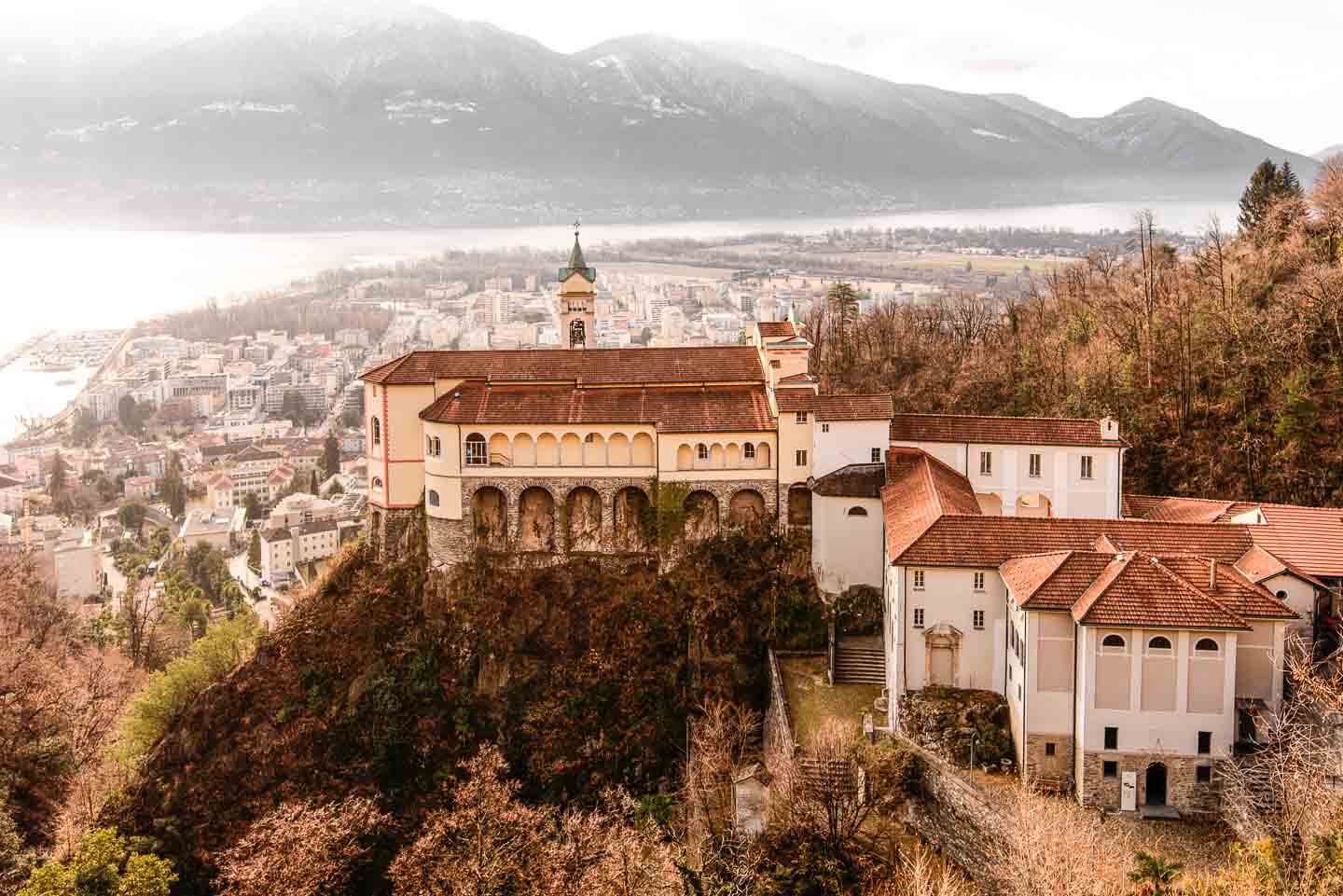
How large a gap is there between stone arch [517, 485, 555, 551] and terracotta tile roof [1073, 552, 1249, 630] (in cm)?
2105

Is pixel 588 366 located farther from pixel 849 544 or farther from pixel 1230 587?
pixel 1230 587

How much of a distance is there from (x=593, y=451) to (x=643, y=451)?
185 centimetres

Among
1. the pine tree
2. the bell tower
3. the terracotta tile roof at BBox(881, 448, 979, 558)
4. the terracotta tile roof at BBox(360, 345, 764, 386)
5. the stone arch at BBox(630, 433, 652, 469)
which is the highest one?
the pine tree

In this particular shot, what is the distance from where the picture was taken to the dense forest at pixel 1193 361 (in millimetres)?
43406

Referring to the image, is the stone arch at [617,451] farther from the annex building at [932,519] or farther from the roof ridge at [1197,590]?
the roof ridge at [1197,590]

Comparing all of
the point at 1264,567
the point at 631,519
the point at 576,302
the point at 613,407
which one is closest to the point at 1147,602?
the point at 1264,567

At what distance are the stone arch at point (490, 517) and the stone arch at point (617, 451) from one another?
430 centimetres

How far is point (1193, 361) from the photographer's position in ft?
160

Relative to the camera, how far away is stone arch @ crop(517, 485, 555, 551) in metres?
42.5

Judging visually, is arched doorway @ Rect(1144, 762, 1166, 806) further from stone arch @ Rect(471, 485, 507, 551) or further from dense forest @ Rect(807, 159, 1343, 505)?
stone arch @ Rect(471, 485, 507, 551)

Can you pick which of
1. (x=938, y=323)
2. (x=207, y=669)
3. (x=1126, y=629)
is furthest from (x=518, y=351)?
(x=938, y=323)

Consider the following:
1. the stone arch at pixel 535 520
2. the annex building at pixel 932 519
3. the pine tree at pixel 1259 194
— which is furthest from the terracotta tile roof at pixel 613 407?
the pine tree at pixel 1259 194

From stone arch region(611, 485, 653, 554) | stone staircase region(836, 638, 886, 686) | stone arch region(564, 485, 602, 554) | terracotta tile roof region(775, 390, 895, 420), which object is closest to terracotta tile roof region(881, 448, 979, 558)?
terracotta tile roof region(775, 390, 895, 420)

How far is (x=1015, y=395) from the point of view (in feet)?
178
